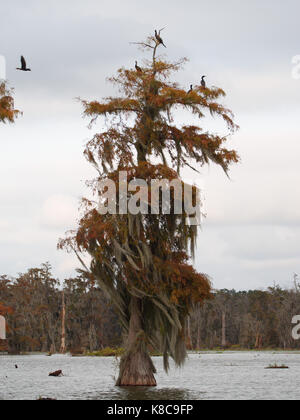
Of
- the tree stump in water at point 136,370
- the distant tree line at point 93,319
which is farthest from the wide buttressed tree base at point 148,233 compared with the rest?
the distant tree line at point 93,319

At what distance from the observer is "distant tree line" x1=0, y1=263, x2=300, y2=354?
106 metres

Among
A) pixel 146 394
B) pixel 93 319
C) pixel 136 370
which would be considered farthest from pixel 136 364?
pixel 93 319

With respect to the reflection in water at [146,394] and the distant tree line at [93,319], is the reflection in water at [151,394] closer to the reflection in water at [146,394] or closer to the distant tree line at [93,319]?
the reflection in water at [146,394]

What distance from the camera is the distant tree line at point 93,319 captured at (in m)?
106

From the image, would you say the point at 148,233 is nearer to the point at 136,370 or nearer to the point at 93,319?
the point at 136,370

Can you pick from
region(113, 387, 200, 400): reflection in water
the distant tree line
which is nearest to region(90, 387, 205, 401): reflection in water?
region(113, 387, 200, 400): reflection in water

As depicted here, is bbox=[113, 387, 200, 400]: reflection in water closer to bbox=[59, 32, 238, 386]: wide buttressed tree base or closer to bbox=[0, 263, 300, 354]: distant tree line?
bbox=[59, 32, 238, 386]: wide buttressed tree base

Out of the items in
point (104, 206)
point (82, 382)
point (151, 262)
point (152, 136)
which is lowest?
point (82, 382)

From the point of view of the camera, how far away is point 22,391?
31.8m

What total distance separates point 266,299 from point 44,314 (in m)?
39.4
